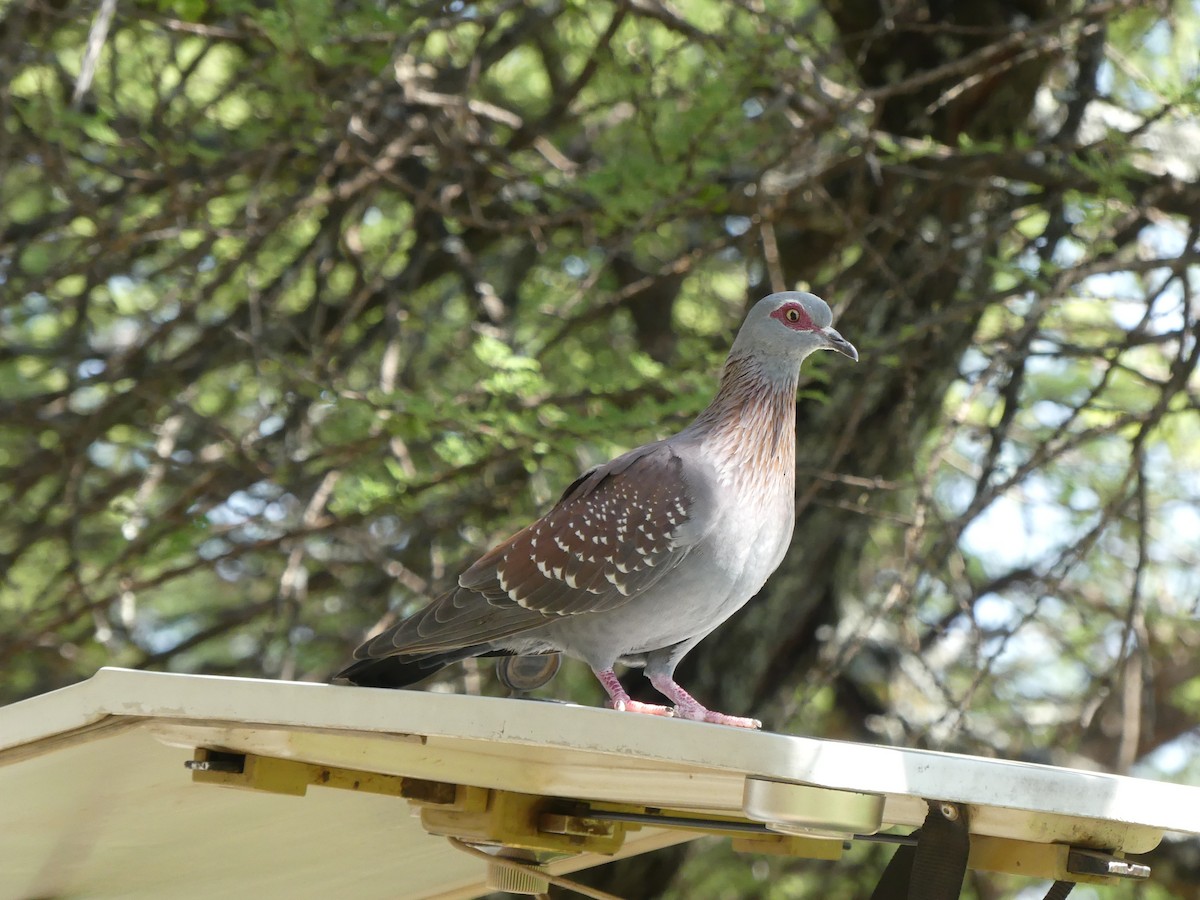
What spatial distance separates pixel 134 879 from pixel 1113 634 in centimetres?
544

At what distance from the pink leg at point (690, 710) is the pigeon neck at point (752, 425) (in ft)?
1.45

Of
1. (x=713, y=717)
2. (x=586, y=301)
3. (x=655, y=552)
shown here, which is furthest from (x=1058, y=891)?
(x=586, y=301)

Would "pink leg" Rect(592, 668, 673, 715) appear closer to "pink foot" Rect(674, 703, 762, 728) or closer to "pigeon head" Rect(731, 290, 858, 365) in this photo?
"pink foot" Rect(674, 703, 762, 728)

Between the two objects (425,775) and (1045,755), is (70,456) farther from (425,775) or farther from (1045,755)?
(1045,755)

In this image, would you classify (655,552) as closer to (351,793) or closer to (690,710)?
(690,710)

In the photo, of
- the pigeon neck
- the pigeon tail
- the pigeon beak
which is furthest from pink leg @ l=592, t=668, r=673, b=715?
the pigeon beak

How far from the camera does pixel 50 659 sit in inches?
223

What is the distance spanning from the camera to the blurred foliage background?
13.0ft

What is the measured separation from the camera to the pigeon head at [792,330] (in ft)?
9.59

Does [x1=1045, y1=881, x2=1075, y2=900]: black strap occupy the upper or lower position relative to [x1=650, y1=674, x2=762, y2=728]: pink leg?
lower

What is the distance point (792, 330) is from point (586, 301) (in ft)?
5.47

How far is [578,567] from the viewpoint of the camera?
2.80 m

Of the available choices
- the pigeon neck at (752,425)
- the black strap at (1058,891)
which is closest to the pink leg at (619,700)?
the pigeon neck at (752,425)

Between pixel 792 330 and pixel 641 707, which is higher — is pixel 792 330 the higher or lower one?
the higher one
